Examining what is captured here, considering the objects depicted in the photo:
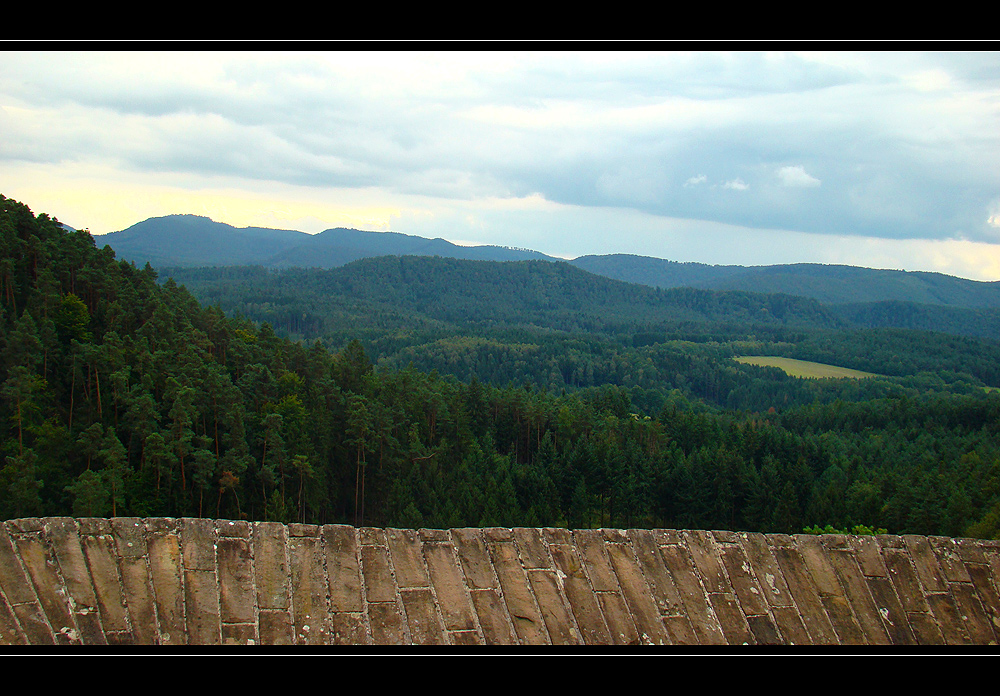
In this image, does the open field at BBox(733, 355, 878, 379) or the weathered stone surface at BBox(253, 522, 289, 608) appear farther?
the open field at BBox(733, 355, 878, 379)

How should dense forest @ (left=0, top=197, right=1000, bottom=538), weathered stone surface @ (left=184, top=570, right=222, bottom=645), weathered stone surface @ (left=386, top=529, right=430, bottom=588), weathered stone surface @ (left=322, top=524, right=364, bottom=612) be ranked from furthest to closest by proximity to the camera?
dense forest @ (left=0, top=197, right=1000, bottom=538) < weathered stone surface @ (left=386, top=529, right=430, bottom=588) < weathered stone surface @ (left=322, top=524, right=364, bottom=612) < weathered stone surface @ (left=184, top=570, right=222, bottom=645)

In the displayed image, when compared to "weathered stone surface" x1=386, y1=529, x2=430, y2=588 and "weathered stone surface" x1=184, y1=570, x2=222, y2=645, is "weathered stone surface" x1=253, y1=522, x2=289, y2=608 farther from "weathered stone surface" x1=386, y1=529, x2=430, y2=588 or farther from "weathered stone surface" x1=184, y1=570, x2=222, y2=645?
"weathered stone surface" x1=386, y1=529, x2=430, y2=588

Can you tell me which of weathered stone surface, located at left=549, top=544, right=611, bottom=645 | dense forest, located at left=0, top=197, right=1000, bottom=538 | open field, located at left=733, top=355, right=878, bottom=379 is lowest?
open field, located at left=733, top=355, right=878, bottom=379

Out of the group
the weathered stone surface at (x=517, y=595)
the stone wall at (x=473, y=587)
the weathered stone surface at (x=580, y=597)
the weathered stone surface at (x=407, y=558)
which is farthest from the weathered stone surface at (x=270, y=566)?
the weathered stone surface at (x=580, y=597)

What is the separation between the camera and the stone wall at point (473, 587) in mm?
3807

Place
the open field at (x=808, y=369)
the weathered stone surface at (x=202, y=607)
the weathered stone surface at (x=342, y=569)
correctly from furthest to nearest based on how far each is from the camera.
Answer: the open field at (x=808, y=369) < the weathered stone surface at (x=342, y=569) < the weathered stone surface at (x=202, y=607)

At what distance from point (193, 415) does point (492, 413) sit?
33364 mm

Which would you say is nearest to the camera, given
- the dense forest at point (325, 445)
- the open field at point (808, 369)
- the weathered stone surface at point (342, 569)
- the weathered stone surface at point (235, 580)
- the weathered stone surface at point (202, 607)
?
the weathered stone surface at point (202, 607)

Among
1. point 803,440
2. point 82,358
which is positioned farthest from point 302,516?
point 803,440

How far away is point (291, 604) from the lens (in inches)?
155

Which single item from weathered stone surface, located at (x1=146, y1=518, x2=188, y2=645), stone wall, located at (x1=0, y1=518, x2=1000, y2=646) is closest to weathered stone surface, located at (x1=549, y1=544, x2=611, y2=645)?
stone wall, located at (x1=0, y1=518, x2=1000, y2=646)

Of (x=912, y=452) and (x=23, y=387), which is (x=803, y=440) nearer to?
(x=912, y=452)

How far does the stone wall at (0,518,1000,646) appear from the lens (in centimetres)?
381

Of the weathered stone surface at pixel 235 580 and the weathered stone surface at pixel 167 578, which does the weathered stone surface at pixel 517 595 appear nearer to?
the weathered stone surface at pixel 235 580
